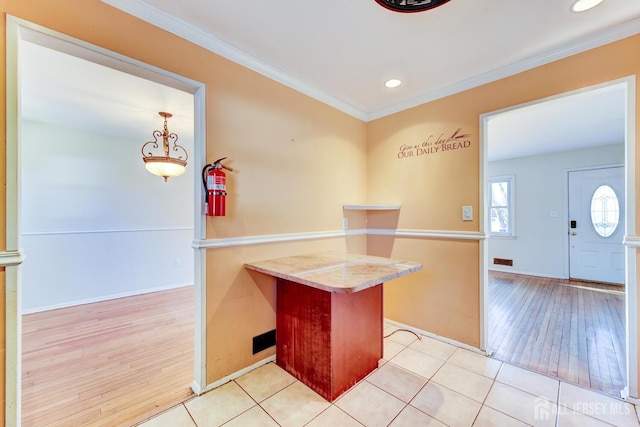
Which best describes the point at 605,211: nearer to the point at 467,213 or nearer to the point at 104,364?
the point at 467,213

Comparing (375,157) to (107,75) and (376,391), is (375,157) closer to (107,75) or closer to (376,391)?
(376,391)

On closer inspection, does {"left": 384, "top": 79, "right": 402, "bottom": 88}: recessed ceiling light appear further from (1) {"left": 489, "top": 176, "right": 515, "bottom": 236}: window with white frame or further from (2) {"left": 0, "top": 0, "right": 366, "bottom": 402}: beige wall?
(1) {"left": 489, "top": 176, "right": 515, "bottom": 236}: window with white frame

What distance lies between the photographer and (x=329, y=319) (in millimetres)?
1677

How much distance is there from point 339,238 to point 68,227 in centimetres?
377

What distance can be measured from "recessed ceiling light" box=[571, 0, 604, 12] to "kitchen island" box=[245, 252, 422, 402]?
1.80 metres

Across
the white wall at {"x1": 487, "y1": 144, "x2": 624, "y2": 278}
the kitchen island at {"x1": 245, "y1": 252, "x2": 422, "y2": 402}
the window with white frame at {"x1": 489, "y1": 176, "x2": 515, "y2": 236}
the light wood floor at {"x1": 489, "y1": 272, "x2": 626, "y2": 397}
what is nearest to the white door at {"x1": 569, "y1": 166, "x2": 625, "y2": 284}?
the white wall at {"x1": 487, "y1": 144, "x2": 624, "y2": 278}

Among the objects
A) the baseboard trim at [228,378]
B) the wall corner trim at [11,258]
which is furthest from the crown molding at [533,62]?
the wall corner trim at [11,258]

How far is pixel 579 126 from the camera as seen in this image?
3.44m

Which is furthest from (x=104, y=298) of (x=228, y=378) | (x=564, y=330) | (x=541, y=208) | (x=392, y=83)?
(x=541, y=208)

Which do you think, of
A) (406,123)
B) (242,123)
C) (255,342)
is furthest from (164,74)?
(406,123)

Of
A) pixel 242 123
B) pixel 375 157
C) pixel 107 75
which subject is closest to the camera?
pixel 242 123

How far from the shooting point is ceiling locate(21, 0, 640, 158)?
152 centimetres

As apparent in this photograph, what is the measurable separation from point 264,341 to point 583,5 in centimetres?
307

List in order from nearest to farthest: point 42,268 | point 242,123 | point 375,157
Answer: point 242,123, point 375,157, point 42,268
